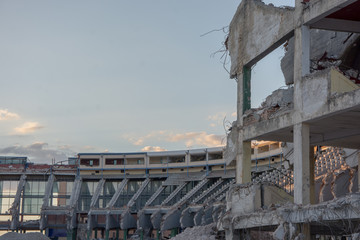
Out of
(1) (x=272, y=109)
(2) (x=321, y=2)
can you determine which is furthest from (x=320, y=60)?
(2) (x=321, y=2)

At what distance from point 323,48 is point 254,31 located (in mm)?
4404

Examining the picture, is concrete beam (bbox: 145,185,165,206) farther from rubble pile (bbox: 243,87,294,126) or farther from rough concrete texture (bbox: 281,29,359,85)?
rubble pile (bbox: 243,87,294,126)

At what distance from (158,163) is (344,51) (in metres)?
49.2

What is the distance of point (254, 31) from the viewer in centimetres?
2109

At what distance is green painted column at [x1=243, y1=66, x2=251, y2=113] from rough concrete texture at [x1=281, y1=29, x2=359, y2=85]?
264cm

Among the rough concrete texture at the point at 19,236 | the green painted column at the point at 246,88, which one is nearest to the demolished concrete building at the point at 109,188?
the rough concrete texture at the point at 19,236

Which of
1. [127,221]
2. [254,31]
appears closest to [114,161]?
[127,221]

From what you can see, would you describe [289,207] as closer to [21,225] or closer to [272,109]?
[272,109]

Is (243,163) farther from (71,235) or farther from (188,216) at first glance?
(71,235)

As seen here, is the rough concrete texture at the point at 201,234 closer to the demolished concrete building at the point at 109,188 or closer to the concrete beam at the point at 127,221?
the demolished concrete building at the point at 109,188

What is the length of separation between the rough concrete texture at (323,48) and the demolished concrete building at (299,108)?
42mm

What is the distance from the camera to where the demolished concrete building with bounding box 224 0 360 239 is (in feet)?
53.5

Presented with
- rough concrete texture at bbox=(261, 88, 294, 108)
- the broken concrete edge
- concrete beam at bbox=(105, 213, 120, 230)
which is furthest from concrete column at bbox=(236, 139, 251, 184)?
concrete beam at bbox=(105, 213, 120, 230)

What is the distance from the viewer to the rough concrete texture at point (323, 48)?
2238 centimetres
